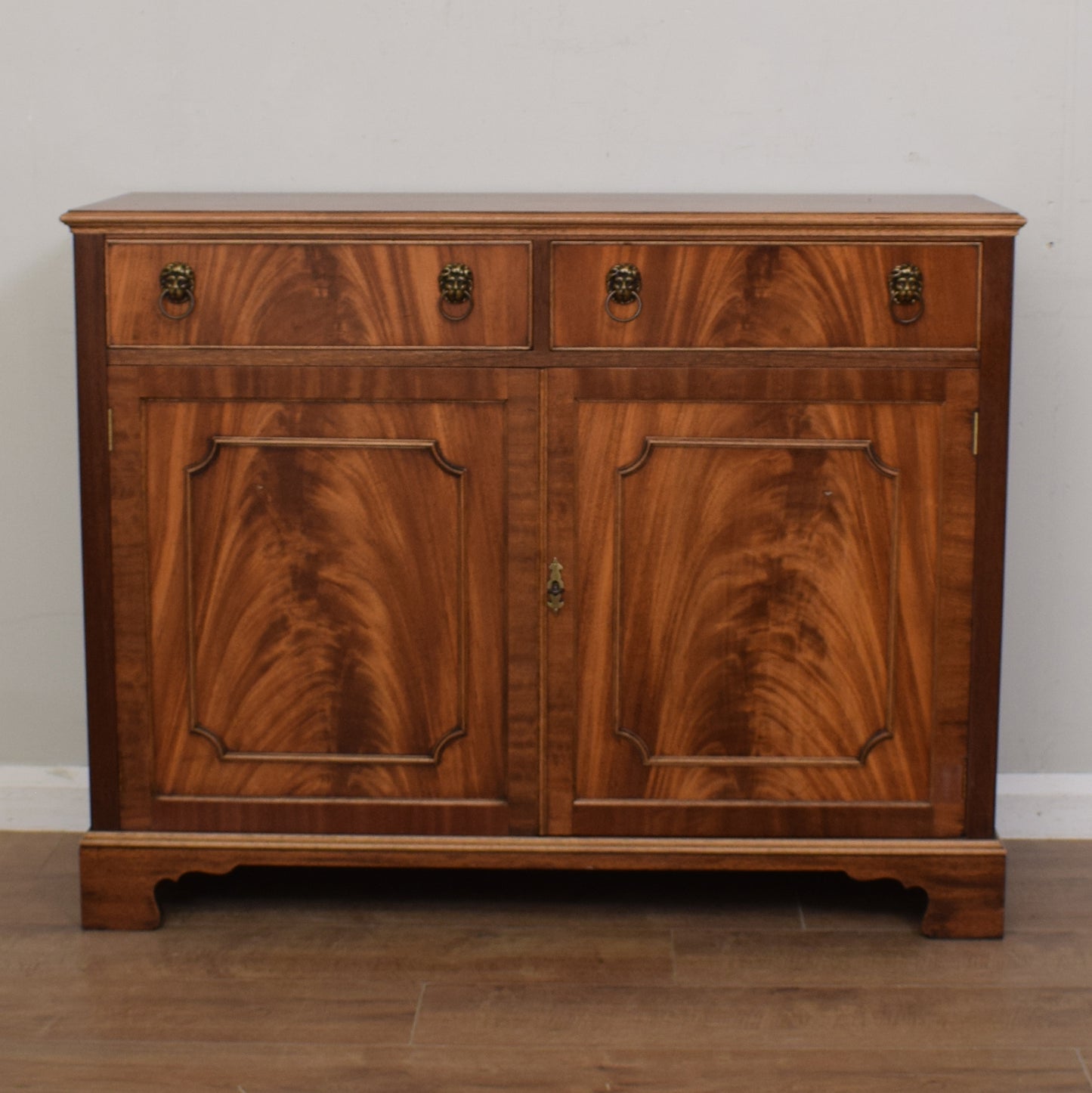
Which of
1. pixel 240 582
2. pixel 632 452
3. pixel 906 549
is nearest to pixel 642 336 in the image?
pixel 632 452

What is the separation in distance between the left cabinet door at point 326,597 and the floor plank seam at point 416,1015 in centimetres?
23

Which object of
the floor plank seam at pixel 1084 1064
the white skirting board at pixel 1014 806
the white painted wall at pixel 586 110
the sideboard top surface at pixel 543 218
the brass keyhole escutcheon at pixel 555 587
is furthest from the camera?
the white skirting board at pixel 1014 806

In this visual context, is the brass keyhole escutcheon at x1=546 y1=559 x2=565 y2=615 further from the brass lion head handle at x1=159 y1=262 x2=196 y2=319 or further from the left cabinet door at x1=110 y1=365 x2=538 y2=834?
the brass lion head handle at x1=159 y1=262 x2=196 y2=319

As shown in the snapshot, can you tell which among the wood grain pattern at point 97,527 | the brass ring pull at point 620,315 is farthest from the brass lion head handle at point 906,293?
the wood grain pattern at point 97,527

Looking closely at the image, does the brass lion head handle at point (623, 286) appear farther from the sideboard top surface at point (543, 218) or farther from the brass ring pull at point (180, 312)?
the brass ring pull at point (180, 312)

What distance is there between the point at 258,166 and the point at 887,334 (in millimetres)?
1080

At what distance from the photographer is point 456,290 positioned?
7.13 feet

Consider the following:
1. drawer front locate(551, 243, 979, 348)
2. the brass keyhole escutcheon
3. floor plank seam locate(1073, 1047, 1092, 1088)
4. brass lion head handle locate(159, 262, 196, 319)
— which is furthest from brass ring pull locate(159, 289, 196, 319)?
floor plank seam locate(1073, 1047, 1092, 1088)

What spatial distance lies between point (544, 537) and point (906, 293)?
1.93ft

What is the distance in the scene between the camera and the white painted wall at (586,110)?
2.57 m

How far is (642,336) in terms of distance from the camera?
2189mm

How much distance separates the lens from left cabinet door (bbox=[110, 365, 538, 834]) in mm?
2227

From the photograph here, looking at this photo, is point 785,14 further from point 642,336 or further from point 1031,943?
point 1031,943

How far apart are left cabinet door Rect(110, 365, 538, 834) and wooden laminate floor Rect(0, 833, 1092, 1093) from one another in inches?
7.3
